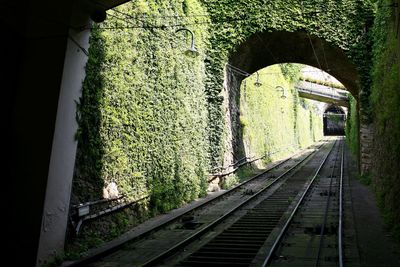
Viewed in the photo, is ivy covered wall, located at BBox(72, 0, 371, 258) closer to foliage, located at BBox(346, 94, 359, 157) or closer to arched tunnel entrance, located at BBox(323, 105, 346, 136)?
foliage, located at BBox(346, 94, 359, 157)

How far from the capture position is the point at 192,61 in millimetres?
14227

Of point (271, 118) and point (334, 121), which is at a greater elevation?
point (334, 121)

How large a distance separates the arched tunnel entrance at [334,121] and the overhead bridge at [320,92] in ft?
94.8

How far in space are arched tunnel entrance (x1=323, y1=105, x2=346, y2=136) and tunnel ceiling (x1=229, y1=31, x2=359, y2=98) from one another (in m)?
54.1

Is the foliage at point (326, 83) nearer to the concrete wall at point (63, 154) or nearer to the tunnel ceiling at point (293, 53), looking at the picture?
the tunnel ceiling at point (293, 53)

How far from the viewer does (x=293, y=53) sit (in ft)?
59.7

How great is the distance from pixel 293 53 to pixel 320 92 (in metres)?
24.8

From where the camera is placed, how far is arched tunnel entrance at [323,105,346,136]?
7062 centimetres

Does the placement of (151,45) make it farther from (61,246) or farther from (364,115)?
(364,115)

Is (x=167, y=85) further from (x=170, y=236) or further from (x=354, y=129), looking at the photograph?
(x=354, y=129)

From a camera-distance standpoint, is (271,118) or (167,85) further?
(271,118)

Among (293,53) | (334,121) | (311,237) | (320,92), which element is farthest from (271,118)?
(334,121)

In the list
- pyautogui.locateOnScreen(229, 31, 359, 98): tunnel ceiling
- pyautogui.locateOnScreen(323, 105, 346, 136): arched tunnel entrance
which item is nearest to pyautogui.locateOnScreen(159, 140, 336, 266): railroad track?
pyautogui.locateOnScreen(229, 31, 359, 98): tunnel ceiling

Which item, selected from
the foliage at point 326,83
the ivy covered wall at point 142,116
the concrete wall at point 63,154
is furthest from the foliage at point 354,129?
the concrete wall at point 63,154
